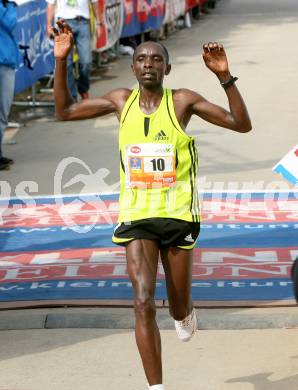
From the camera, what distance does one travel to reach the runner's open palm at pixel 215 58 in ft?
18.2

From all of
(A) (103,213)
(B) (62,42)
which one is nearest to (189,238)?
(B) (62,42)

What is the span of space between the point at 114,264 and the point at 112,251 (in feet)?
1.31

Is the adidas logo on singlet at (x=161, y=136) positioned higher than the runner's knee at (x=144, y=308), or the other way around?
the adidas logo on singlet at (x=161, y=136)

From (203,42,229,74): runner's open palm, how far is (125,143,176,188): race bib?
48 cm

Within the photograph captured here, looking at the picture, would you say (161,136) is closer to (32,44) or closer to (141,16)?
(32,44)

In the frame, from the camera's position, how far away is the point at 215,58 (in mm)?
5582

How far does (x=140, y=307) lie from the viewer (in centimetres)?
543

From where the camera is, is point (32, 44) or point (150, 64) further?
point (32, 44)

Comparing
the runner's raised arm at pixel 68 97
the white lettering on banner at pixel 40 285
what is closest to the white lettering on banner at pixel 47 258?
the white lettering on banner at pixel 40 285

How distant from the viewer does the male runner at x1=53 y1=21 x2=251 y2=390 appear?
5.61 m

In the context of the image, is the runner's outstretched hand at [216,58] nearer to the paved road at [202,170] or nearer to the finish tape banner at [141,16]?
the paved road at [202,170]

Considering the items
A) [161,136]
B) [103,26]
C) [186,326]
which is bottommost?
[103,26]

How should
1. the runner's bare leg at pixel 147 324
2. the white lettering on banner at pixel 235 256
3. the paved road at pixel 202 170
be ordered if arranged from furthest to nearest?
1. the white lettering on banner at pixel 235 256
2. the paved road at pixel 202 170
3. the runner's bare leg at pixel 147 324

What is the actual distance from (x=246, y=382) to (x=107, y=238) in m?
3.44
